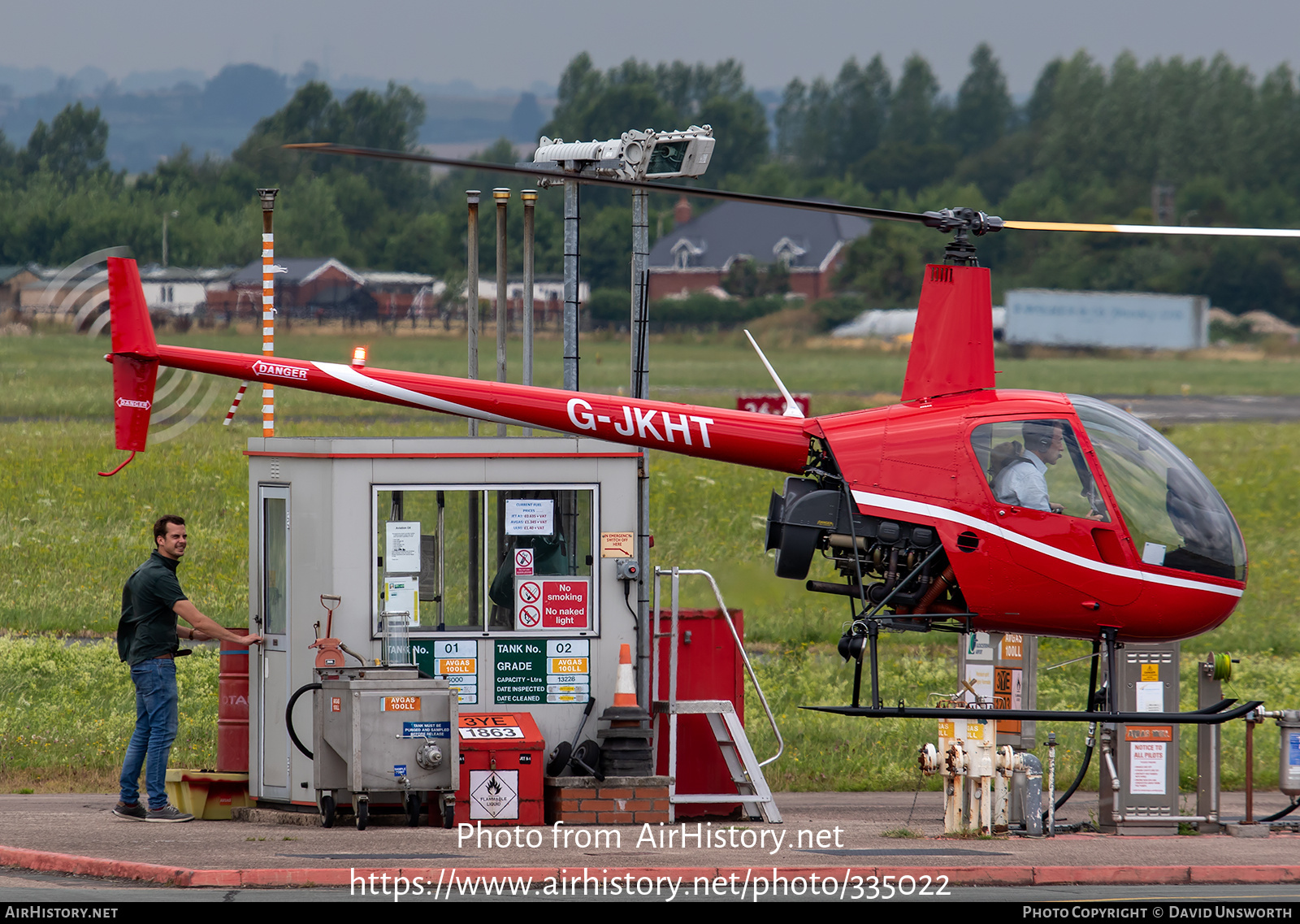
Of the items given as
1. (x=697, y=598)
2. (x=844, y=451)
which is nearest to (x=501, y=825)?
(x=844, y=451)

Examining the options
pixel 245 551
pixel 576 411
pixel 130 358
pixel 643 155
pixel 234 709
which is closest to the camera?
pixel 576 411

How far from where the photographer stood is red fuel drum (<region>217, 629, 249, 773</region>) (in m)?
12.1

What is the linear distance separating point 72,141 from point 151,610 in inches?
2279

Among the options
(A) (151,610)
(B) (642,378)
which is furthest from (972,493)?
(A) (151,610)

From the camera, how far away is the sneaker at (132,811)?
11414 mm

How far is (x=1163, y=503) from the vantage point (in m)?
10.0

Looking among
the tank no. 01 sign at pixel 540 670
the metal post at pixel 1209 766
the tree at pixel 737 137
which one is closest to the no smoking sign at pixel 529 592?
the tank no. 01 sign at pixel 540 670

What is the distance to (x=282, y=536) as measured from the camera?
11.9 m

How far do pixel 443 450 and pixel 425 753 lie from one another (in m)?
2.20

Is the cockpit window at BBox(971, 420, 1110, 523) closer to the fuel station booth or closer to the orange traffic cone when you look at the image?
the fuel station booth

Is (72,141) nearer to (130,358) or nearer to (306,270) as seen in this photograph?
(306,270)

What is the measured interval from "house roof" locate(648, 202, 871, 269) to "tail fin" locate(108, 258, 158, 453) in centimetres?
9327

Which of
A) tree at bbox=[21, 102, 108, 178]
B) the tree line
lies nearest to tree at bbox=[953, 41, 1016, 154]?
the tree line
